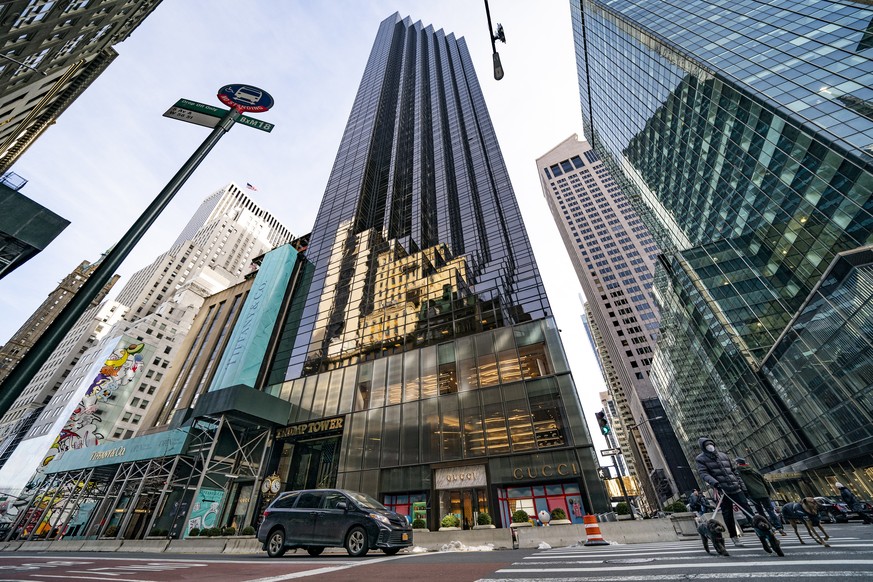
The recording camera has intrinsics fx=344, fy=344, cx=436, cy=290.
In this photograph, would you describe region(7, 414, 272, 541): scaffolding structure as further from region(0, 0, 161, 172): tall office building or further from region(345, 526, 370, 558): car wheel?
region(0, 0, 161, 172): tall office building

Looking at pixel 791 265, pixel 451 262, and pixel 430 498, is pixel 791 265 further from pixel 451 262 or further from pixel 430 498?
pixel 430 498

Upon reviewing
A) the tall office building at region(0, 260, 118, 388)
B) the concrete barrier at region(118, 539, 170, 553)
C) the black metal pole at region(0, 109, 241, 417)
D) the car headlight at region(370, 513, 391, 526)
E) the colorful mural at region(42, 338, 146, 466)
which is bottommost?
the concrete barrier at region(118, 539, 170, 553)

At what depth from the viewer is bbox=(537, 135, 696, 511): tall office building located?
78688 mm

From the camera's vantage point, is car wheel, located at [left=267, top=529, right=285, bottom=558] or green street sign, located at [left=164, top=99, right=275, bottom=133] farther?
car wheel, located at [left=267, top=529, right=285, bottom=558]

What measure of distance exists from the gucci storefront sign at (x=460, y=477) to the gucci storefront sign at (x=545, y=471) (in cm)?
194

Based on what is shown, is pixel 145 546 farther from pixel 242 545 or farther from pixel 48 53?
pixel 48 53

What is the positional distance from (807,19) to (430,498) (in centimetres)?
5260

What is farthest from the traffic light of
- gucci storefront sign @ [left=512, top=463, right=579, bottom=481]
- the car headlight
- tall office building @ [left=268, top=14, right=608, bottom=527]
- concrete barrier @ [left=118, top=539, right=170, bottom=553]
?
concrete barrier @ [left=118, top=539, right=170, bottom=553]

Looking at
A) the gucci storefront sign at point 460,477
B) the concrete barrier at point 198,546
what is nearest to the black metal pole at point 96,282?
the concrete barrier at point 198,546

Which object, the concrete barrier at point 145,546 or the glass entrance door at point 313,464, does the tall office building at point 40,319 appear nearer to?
the glass entrance door at point 313,464

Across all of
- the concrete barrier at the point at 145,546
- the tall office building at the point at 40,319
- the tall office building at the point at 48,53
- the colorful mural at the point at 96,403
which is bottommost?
the concrete barrier at the point at 145,546

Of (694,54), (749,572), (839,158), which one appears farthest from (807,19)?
(749,572)

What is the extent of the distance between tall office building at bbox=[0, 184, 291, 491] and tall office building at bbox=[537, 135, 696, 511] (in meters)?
93.5

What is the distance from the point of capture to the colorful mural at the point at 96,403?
39625 mm
